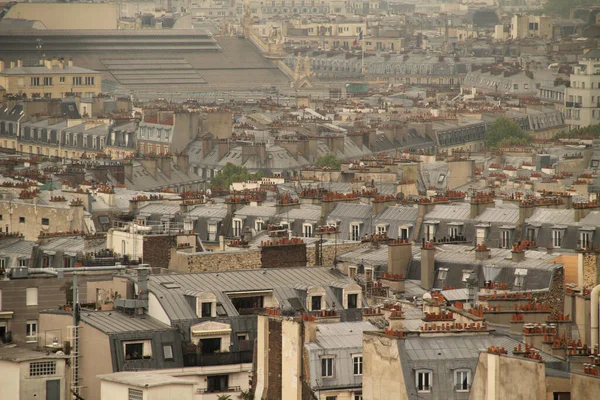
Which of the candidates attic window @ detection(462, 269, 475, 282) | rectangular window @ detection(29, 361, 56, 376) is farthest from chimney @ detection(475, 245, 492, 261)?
rectangular window @ detection(29, 361, 56, 376)

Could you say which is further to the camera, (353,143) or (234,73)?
(234,73)

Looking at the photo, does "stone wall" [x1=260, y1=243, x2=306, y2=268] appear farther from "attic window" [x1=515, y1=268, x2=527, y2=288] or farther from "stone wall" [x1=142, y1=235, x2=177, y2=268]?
"attic window" [x1=515, y1=268, x2=527, y2=288]

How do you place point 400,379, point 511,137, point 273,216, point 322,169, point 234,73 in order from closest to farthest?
point 400,379
point 273,216
point 322,169
point 511,137
point 234,73

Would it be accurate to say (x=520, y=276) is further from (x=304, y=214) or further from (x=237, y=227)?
(x=237, y=227)

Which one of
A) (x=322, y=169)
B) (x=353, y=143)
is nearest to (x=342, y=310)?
(x=322, y=169)

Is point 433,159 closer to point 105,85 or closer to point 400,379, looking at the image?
point 400,379

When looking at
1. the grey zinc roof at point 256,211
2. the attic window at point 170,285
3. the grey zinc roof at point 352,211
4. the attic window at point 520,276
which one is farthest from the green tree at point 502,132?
the attic window at point 170,285
